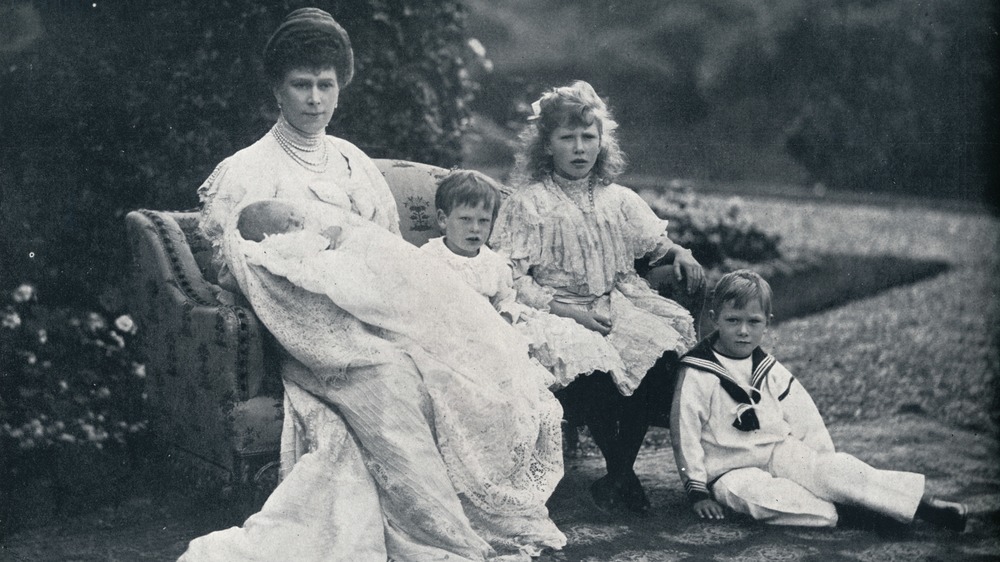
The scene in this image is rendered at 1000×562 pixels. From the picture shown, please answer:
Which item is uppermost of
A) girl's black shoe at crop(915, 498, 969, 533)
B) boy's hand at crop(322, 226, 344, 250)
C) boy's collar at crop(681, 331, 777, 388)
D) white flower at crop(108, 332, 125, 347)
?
boy's hand at crop(322, 226, 344, 250)

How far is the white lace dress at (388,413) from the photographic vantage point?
294cm

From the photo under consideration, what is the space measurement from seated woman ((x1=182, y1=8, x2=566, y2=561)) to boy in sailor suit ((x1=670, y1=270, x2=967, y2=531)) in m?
0.64

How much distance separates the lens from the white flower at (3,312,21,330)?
14.5ft

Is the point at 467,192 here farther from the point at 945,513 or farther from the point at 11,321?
the point at 11,321

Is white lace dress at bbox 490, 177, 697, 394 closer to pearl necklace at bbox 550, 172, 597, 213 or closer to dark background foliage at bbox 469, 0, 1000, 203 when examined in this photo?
pearl necklace at bbox 550, 172, 597, 213

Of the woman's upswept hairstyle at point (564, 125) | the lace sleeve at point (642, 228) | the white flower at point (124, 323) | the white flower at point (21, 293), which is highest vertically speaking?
the woman's upswept hairstyle at point (564, 125)

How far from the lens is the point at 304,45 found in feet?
11.0

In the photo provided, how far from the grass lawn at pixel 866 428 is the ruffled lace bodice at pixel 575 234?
0.87m

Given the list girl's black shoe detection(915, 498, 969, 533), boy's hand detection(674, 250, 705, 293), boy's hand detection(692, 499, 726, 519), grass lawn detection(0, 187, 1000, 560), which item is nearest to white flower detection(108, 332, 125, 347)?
grass lawn detection(0, 187, 1000, 560)

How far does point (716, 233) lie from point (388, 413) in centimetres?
522

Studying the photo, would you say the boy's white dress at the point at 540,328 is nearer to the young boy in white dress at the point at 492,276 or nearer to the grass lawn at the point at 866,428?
the young boy in white dress at the point at 492,276

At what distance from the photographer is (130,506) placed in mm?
3795

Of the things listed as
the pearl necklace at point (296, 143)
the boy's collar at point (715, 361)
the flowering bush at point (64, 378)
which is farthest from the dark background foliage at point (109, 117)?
the boy's collar at point (715, 361)

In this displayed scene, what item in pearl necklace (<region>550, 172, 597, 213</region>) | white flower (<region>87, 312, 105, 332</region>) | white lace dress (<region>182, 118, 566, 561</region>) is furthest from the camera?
white flower (<region>87, 312, 105, 332</region>)
